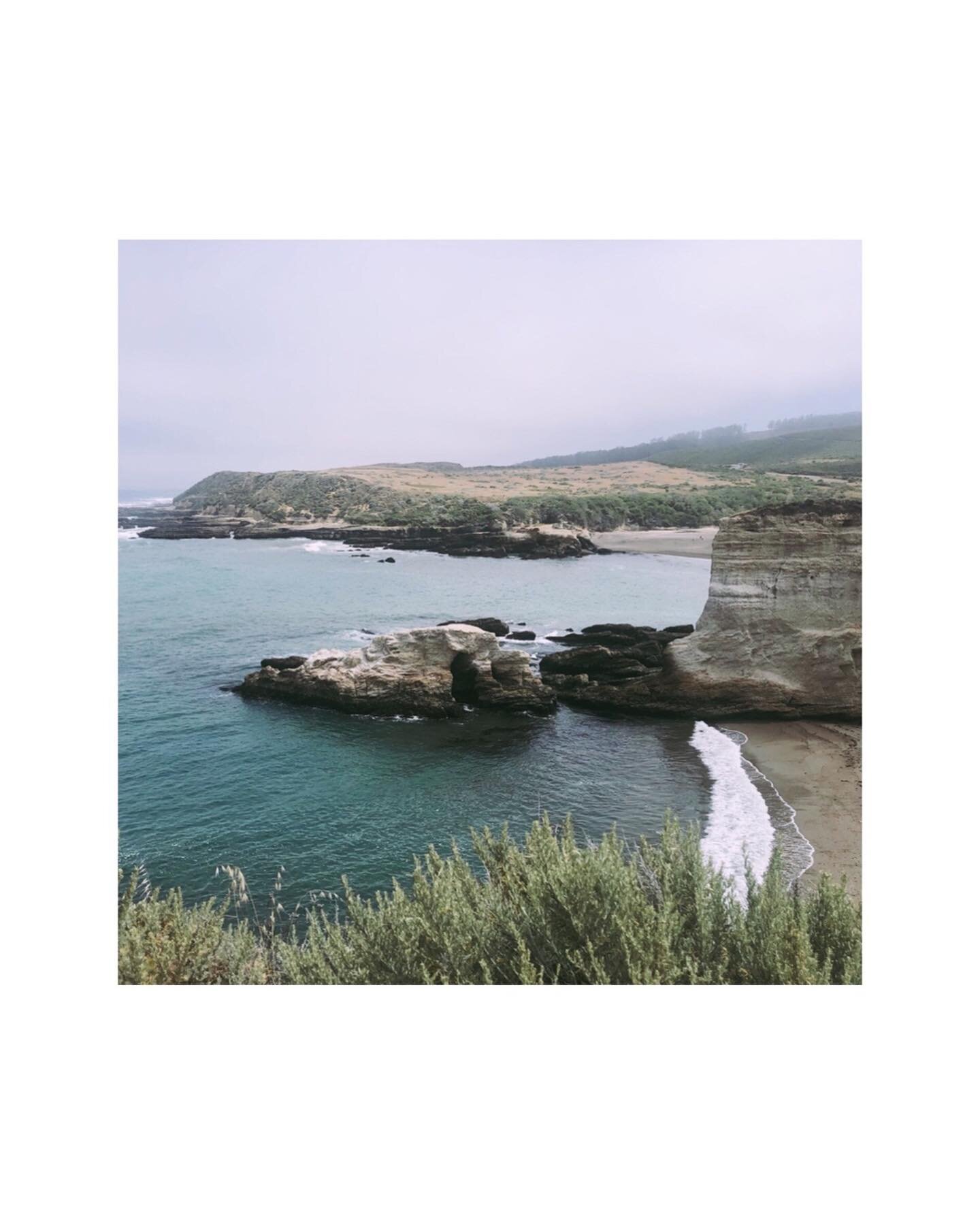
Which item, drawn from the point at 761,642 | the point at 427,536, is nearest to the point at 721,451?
the point at 761,642

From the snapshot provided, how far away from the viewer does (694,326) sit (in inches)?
188

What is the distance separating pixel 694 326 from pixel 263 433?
3.05 metres

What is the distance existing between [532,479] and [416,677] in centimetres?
194

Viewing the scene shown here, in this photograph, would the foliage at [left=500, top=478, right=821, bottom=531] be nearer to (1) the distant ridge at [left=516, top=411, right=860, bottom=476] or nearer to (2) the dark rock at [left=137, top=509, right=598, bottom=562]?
(2) the dark rock at [left=137, top=509, right=598, bottom=562]

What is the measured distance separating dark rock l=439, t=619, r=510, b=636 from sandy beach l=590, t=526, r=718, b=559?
110cm

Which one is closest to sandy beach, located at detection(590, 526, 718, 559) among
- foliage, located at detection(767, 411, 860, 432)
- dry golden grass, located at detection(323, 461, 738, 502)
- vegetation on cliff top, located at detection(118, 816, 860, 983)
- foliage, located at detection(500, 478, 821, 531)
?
foliage, located at detection(500, 478, 821, 531)

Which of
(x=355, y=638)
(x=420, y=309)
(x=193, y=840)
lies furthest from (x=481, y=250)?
(x=193, y=840)

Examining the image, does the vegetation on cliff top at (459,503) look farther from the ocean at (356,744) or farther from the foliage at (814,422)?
the foliage at (814,422)

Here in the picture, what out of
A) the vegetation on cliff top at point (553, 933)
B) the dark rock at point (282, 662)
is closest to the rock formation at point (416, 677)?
the dark rock at point (282, 662)

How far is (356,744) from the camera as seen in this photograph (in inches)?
229

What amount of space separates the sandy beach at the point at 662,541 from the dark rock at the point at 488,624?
110 cm

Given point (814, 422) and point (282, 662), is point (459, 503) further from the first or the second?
point (814, 422)

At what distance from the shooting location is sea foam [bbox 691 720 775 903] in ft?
14.9

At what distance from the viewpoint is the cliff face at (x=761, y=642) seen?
5.53 m
